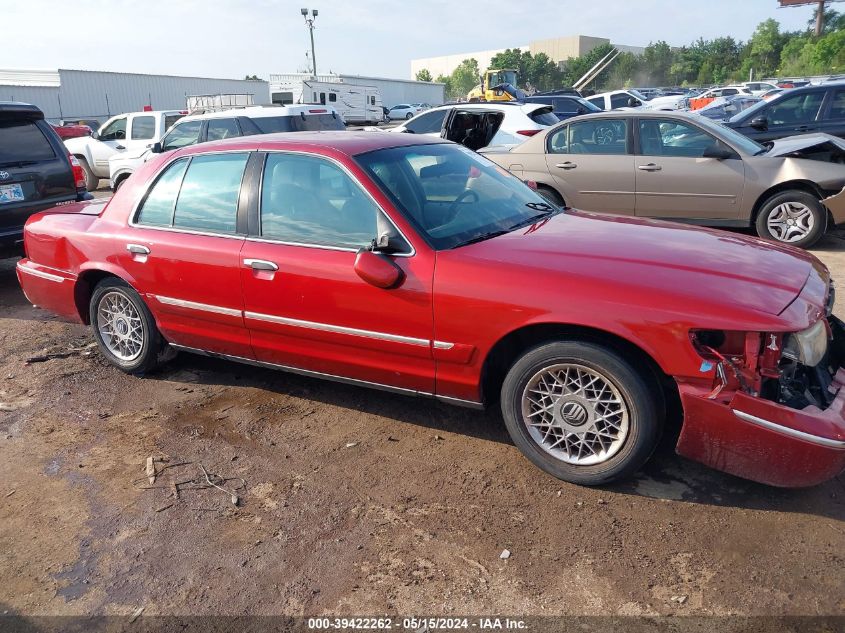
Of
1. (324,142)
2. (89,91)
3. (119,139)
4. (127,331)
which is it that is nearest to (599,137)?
(324,142)

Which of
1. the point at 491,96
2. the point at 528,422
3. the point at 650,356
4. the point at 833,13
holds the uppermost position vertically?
the point at 833,13

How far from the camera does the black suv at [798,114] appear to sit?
33.2 feet

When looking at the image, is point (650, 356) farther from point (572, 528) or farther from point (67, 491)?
point (67, 491)

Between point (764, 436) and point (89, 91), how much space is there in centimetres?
3622

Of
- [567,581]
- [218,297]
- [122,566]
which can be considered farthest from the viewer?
[218,297]

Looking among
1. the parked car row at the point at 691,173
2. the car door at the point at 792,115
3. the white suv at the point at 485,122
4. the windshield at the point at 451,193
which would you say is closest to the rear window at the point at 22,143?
Answer: the white suv at the point at 485,122

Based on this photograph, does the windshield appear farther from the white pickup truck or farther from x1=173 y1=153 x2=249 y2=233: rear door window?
the white pickup truck

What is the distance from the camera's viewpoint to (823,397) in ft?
10.1

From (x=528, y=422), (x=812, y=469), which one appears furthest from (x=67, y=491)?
(x=812, y=469)

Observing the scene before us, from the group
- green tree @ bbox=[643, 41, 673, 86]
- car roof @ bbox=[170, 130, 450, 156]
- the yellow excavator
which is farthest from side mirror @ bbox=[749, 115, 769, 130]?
green tree @ bbox=[643, 41, 673, 86]

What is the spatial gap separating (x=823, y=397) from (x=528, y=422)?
133 centimetres

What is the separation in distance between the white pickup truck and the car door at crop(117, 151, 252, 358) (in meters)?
9.77

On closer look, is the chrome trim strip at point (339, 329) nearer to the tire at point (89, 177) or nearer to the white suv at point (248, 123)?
the white suv at point (248, 123)

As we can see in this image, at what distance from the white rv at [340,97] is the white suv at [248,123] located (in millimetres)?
24652
